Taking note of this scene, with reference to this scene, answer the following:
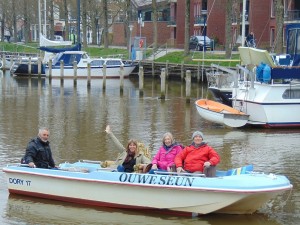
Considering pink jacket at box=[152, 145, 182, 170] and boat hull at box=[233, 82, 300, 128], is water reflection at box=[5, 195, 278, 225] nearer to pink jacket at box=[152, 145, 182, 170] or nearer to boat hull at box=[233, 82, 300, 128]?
pink jacket at box=[152, 145, 182, 170]

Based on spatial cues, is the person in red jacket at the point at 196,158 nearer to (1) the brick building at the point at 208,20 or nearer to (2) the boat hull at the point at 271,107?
(2) the boat hull at the point at 271,107

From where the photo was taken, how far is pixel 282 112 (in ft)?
93.6

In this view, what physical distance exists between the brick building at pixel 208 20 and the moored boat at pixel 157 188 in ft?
141

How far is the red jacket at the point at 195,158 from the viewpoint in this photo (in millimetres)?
15352

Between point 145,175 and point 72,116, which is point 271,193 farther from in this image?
point 72,116

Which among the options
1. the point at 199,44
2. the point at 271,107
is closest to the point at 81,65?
the point at 199,44

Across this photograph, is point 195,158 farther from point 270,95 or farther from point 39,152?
point 270,95

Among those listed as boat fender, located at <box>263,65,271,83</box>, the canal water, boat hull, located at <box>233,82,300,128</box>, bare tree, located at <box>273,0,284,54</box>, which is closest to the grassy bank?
bare tree, located at <box>273,0,284,54</box>

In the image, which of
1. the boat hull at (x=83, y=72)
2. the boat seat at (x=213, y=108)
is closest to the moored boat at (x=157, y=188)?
the boat seat at (x=213, y=108)

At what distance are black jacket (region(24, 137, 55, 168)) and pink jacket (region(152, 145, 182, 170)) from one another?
256 cm

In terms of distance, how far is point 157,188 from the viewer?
15.0 meters

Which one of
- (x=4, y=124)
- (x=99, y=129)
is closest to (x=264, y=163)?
(x=99, y=129)

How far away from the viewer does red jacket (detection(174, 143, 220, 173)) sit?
50.4 ft

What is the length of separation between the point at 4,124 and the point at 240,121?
9.59 meters
